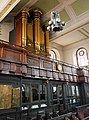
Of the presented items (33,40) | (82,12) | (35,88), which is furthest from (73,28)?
(35,88)

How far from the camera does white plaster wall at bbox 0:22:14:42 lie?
8.86m

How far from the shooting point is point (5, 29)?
917cm

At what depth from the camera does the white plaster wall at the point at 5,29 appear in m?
8.86

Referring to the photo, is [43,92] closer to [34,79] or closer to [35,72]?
[34,79]

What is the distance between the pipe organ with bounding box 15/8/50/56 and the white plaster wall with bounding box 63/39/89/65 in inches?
179

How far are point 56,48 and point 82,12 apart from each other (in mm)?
5271

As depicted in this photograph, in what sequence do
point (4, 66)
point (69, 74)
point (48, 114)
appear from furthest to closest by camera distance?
point (69, 74), point (48, 114), point (4, 66)

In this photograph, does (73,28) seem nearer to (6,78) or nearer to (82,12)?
(82,12)

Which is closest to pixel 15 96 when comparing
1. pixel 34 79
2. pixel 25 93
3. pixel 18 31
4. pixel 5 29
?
pixel 25 93

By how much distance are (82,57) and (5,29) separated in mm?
7207

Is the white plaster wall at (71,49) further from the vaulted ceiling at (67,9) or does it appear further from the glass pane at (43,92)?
the glass pane at (43,92)

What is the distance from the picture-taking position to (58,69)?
7.88m

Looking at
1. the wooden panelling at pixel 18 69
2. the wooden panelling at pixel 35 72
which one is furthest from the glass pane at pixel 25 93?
the wooden panelling at pixel 18 69

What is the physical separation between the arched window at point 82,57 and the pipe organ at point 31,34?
4678mm
